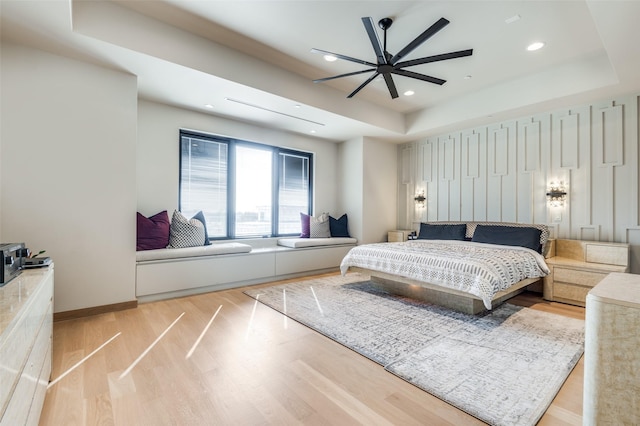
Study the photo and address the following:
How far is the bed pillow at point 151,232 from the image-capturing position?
3840 millimetres

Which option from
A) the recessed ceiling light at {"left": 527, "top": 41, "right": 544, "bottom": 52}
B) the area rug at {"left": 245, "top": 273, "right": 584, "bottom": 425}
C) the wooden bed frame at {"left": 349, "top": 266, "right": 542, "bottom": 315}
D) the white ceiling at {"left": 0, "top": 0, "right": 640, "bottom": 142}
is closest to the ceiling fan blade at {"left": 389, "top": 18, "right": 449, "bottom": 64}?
the white ceiling at {"left": 0, "top": 0, "right": 640, "bottom": 142}

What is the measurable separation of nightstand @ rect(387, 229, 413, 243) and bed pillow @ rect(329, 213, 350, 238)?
0.91m

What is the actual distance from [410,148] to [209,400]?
585 centimetres

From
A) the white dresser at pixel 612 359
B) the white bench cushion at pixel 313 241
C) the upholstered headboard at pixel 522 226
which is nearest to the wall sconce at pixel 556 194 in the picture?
the upholstered headboard at pixel 522 226

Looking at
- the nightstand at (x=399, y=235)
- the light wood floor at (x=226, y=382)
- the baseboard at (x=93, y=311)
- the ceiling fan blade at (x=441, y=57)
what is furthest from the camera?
the nightstand at (x=399, y=235)

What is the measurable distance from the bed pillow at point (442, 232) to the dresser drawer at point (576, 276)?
54.7 inches

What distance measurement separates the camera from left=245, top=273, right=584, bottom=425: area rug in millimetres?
1756

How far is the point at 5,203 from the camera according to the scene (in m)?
2.70

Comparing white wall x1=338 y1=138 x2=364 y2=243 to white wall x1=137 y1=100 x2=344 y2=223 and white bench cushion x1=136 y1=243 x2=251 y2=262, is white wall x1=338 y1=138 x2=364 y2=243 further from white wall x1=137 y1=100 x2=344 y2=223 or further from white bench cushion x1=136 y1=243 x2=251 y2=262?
white bench cushion x1=136 y1=243 x2=251 y2=262

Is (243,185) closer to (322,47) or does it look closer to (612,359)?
(322,47)

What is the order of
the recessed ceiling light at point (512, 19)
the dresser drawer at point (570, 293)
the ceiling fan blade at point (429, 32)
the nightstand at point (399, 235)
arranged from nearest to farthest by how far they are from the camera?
the ceiling fan blade at point (429, 32), the recessed ceiling light at point (512, 19), the dresser drawer at point (570, 293), the nightstand at point (399, 235)

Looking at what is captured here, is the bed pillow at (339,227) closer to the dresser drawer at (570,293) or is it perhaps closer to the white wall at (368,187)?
the white wall at (368,187)

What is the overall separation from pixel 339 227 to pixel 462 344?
12.4 feet

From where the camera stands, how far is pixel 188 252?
12.7 ft
